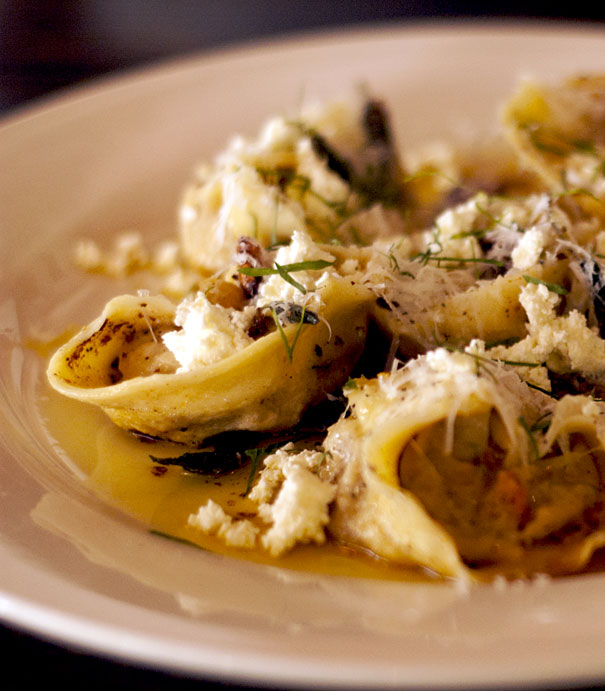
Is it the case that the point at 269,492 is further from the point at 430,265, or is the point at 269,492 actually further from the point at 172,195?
the point at 172,195

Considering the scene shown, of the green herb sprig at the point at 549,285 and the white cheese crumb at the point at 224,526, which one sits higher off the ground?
the green herb sprig at the point at 549,285

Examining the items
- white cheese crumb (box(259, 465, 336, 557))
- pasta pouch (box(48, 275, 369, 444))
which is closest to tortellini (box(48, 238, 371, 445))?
pasta pouch (box(48, 275, 369, 444))

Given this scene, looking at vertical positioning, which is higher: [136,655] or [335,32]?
[335,32]

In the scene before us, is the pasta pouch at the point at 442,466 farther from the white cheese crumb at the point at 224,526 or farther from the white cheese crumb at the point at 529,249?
the white cheese crumb at the point at 529,249

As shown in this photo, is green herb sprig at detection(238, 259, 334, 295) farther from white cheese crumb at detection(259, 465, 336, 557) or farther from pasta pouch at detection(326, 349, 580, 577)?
white cheese crumb at detection(259, 465, 336, 557)

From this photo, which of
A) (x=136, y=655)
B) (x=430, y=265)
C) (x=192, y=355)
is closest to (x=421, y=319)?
(x=430, y=265)

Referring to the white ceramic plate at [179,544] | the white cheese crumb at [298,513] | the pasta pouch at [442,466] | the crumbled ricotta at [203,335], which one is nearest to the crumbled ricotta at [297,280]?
the crumbled ricotta at [203,335]
